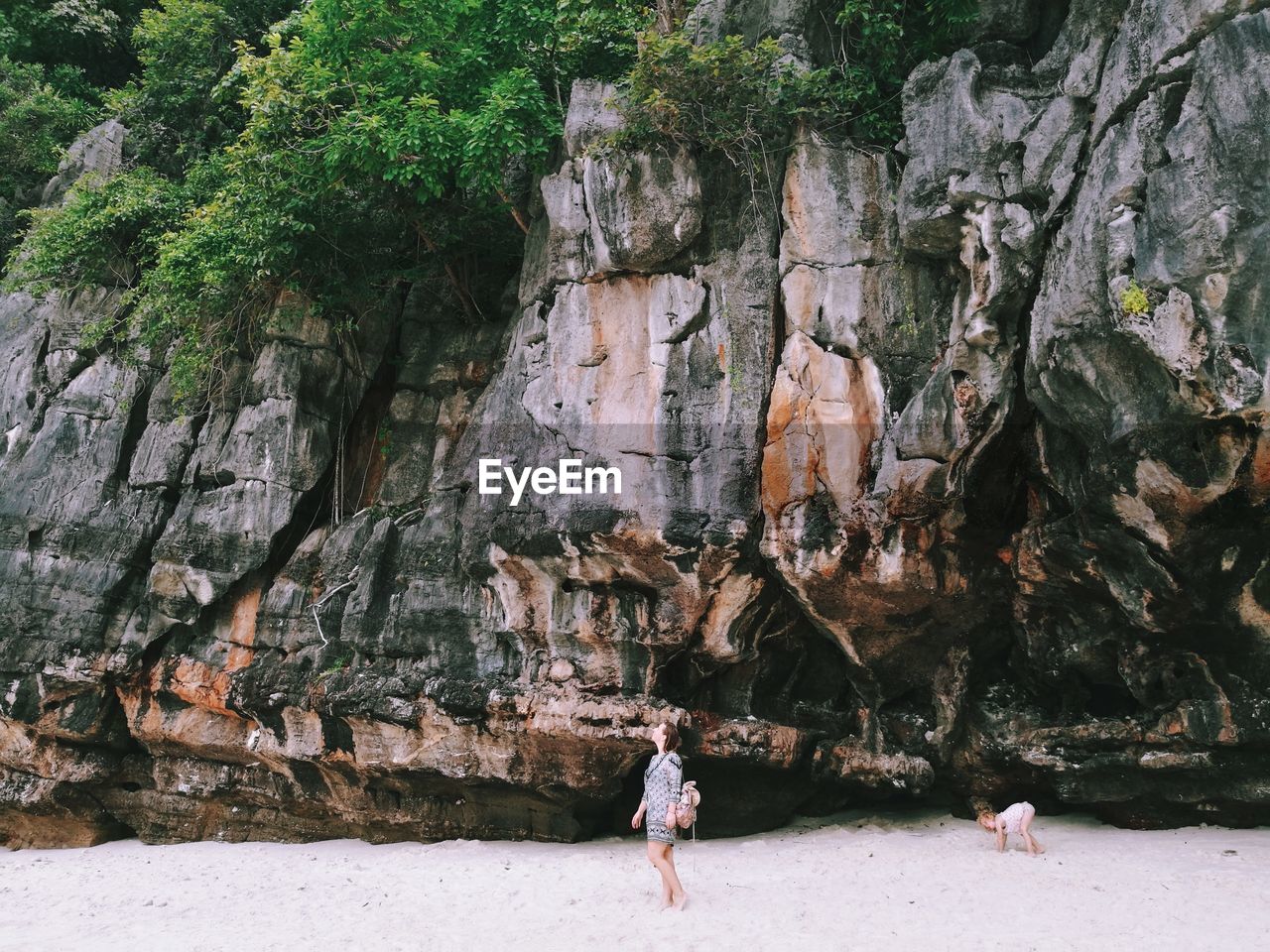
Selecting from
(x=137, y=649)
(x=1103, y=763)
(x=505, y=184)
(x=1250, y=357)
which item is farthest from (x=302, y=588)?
(x=1250, y=357)

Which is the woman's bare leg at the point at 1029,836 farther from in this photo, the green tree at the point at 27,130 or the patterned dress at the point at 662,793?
the green tree at the point at 27,130

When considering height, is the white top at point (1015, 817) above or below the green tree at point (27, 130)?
below

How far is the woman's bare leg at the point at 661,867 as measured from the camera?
21.7 ft

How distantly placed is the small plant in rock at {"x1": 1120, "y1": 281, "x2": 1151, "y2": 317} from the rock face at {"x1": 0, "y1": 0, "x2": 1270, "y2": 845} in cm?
6

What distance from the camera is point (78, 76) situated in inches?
648

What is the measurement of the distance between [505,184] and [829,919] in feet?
31.3

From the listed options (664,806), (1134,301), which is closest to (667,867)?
(664,806)

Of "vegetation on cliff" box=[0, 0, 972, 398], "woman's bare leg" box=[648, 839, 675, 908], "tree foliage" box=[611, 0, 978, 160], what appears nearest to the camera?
"woman's bare leg" box=[648, 839, 675, 908]

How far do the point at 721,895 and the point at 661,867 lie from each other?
0.94 metres

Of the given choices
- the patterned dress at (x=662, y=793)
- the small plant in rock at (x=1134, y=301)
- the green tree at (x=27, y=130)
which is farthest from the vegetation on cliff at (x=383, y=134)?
the patterned dress at (x=662, y=793)

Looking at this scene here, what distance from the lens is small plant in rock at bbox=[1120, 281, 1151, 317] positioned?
6.89 metres

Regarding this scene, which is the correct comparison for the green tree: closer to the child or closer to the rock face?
the rock face

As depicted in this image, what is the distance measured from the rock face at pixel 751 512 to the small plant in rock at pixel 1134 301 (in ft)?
0.19

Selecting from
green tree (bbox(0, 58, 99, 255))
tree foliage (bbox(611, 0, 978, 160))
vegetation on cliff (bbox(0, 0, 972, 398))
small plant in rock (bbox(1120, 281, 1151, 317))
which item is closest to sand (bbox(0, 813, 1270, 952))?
small plant in rock (bbox(1120, 281, 1151, 317))
